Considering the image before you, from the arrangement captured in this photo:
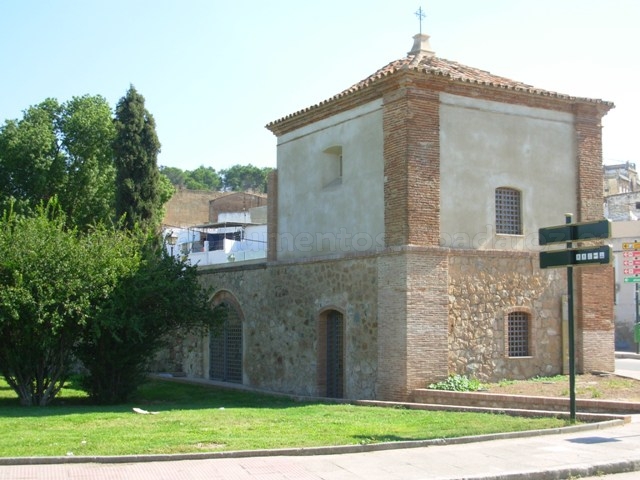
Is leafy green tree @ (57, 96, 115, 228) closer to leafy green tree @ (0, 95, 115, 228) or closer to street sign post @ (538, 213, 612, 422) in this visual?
leafy green tree @ (0, 95, 115, 228)

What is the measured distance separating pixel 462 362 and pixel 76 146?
76.9 ft

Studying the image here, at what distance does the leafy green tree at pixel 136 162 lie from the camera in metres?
29.9

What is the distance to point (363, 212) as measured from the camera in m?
19.5

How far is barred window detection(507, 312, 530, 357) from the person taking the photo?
19.1 m

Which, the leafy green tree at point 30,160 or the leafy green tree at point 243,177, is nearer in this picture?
the leafy green tree at point 30,160

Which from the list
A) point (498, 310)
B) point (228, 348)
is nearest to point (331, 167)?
point (498, 310)

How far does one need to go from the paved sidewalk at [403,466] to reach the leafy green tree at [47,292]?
7990 mm

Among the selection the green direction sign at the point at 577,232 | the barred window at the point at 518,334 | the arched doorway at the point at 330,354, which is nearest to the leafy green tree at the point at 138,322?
the arched doorway at the point at 330,354

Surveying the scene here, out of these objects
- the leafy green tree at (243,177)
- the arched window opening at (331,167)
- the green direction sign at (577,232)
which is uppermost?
the leafy green tree at (243,177)

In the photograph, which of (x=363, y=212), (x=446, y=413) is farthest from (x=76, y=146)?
(x=446, y=413)

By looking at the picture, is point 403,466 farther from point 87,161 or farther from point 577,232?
point 87,161

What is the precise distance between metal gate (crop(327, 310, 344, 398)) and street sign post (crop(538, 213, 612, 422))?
7719mm

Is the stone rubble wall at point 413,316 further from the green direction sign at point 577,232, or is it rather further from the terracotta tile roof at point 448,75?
the green direction sign at point 577,232

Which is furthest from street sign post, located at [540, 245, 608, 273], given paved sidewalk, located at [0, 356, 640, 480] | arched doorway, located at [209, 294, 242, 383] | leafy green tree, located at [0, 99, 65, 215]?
leafy green tree, located at [0, 99, 65, 215]
